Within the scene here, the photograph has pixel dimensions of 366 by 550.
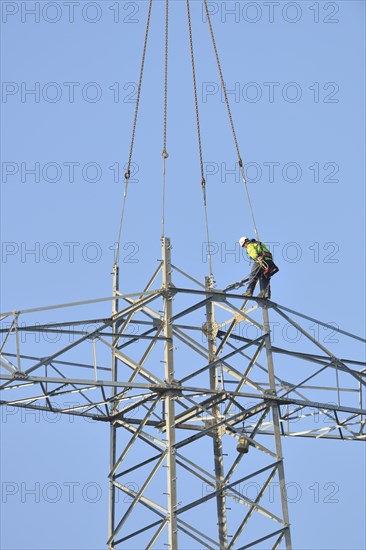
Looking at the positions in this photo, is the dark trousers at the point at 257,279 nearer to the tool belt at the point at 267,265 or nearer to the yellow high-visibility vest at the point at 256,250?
the tool belt at the point at 267,265

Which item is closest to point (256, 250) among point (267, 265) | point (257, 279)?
point (267, 265)

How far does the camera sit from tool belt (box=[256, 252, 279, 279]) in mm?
42169

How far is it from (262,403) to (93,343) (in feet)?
15.3

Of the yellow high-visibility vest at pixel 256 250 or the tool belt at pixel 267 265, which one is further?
the yellow high-visibility vest at pixel 256 250

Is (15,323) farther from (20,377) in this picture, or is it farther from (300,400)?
(300,400)

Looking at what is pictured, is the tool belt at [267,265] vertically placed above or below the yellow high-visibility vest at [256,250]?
below

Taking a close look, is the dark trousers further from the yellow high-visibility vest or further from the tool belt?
the yellow high-visibility vest

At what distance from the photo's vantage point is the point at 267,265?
4225 centimetres

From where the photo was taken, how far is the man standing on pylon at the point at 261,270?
4216 cm

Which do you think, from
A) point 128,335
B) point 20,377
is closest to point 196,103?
point 128,335

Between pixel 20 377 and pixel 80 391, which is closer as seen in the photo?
pixel 20 377

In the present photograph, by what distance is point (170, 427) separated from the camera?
127 feet

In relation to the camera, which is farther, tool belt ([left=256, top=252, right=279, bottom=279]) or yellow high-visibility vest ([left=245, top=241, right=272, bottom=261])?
yellow high-visibility vest ([left=245, top=241, right=272, bottom=261])

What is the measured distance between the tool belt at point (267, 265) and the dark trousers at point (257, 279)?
0.11m
